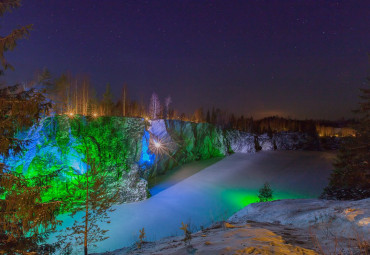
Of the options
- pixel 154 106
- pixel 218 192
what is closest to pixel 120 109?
pixel 154 106

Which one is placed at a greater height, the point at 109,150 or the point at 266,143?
the point at 109,150

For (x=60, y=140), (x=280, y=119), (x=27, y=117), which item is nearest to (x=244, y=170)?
(x=60, y=140)

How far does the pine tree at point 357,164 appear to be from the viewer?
480 inches

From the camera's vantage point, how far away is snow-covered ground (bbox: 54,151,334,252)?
11.9 m

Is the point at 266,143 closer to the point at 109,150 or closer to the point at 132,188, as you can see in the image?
the point at 132,188

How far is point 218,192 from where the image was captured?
17.6 m

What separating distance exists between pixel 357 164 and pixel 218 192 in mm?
9730

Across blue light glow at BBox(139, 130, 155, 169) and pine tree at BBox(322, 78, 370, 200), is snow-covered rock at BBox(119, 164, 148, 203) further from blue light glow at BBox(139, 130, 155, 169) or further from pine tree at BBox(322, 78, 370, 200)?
pine tree at BBox(322, 78, 370, 200)

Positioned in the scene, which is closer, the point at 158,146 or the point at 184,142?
the point at 158,146

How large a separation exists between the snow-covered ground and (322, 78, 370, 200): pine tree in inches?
117

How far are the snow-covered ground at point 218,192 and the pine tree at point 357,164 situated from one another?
9.78ft

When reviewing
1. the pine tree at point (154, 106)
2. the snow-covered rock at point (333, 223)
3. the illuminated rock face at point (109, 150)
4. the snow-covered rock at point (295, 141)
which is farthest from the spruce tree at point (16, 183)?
the snow-covered rock at point (295, 141)

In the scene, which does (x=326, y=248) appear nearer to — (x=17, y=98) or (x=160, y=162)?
(x=17, y=98)

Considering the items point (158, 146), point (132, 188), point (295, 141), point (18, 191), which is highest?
point (18, 191)
